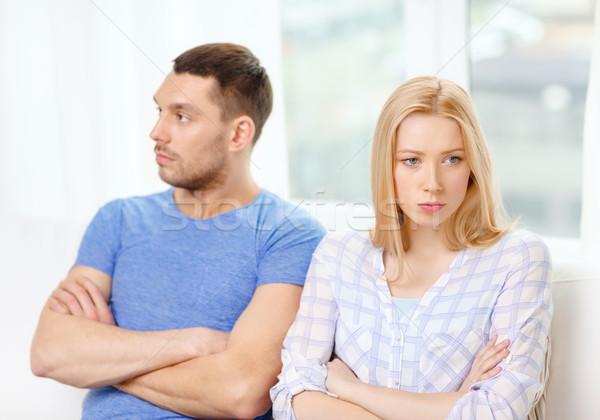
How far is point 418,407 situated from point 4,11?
8.84ft

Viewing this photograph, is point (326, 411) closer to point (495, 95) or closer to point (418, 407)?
point (418, 407)

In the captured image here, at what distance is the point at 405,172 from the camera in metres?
1.40

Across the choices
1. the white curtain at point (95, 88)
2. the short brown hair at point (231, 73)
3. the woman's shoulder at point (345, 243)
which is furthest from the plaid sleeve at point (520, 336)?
the white curtain at point (95, 88)

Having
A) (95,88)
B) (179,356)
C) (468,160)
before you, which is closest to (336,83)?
(95,88)

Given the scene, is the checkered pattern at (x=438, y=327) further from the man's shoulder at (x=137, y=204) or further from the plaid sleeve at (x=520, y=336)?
the man's shoulder at (x=137, y=204)

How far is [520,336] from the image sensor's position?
1.26m

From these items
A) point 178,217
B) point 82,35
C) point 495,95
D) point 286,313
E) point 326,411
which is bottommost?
point 326,411

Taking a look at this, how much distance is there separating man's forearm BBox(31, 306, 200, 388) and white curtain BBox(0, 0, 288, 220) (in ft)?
3.58

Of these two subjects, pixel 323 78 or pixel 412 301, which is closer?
pixel 412 301

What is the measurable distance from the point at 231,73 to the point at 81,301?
0.76m

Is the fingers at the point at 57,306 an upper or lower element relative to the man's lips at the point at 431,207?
lower

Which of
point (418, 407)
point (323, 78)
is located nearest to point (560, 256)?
point (418, 407)

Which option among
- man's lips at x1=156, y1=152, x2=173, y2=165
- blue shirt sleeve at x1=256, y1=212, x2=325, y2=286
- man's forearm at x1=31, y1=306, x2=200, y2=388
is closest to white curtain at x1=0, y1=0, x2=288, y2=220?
man's lips at x1=156, y1=152, x2=173, y2=165

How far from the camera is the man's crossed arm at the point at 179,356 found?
1485mm
